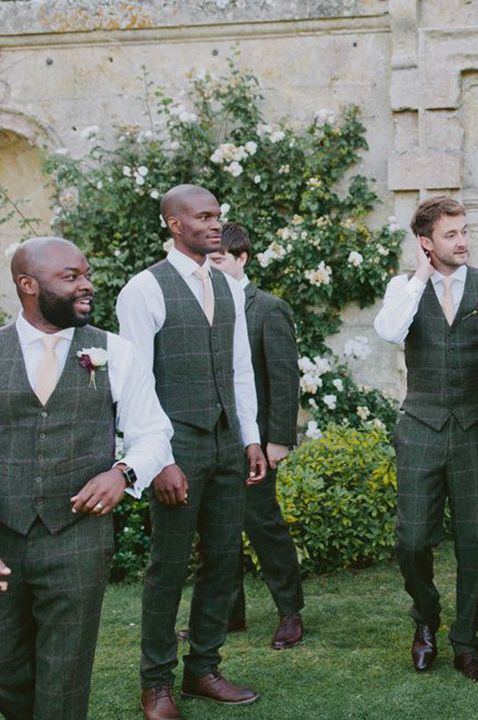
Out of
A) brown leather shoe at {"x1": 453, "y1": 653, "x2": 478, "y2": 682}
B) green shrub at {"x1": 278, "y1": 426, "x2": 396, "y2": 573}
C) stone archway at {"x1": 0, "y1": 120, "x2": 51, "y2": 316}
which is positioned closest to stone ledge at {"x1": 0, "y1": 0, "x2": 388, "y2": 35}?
stone archway at {"x1": 0, "y1": 120, "x2": 51, "y2": 316}

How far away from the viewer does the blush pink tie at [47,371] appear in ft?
11.0

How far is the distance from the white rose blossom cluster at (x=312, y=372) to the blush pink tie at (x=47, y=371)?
4.51 metres

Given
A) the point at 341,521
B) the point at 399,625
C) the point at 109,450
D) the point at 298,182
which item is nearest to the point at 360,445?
the point at 341,521

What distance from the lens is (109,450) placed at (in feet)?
11.4

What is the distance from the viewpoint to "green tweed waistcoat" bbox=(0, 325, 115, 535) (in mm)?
3338

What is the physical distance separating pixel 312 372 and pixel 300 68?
2.26 metres

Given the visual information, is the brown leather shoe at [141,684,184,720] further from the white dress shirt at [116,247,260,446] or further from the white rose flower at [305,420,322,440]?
the white rose flower at [305,420,322,440]

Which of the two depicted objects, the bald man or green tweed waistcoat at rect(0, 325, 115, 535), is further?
the bald man

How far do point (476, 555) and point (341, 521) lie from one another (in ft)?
6.40

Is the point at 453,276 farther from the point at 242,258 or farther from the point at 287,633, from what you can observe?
the point at 287,633

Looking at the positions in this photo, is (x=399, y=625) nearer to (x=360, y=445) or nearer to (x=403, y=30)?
(x=360, y=445)

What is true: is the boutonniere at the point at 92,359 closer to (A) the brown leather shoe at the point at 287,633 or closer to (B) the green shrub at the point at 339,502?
(A) the brown leather shoe at the point at 287,633

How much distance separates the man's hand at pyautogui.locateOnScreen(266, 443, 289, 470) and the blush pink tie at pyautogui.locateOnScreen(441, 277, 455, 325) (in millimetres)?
1080

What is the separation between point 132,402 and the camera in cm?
353
